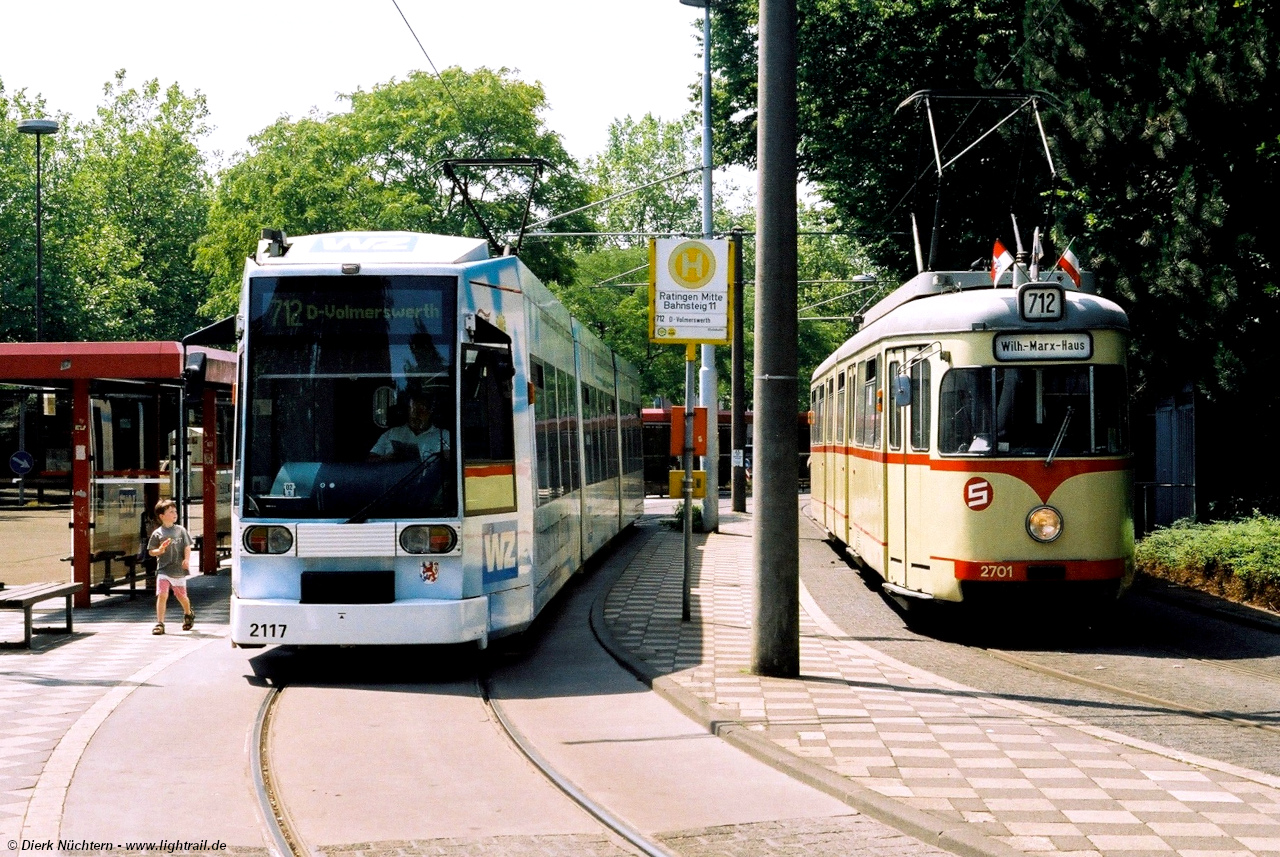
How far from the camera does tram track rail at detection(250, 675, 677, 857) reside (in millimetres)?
6129

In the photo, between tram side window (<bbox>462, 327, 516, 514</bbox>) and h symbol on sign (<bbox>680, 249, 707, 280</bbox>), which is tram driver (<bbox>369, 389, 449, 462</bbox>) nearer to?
tram side window (<bbox>462, 327, 516, 514</bbox>)

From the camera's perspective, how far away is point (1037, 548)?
12570mm

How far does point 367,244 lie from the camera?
11398mm

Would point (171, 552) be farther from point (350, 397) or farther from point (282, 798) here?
point (282, 798)

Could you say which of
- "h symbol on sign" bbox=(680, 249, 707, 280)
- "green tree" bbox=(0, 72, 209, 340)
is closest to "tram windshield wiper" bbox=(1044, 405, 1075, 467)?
"h symbol on sign" bbox=(680, 249, 707, 280)

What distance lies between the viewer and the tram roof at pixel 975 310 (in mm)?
12695

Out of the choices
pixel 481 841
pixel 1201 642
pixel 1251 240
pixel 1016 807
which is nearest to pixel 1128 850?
pixel 1016 807

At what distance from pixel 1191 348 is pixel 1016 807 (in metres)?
12.7

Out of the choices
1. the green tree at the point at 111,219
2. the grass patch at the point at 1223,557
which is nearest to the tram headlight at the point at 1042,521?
the grass patch at the point at 1223,557

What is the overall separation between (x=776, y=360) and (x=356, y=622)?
11.8 ft

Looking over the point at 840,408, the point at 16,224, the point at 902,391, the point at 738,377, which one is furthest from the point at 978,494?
the point at 16,224

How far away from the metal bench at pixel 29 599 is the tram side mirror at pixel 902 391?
7.81 meters

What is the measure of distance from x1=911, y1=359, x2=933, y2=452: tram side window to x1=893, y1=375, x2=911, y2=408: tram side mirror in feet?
0.40

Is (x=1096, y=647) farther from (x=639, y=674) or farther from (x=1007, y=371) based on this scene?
(x=639, y=674)
